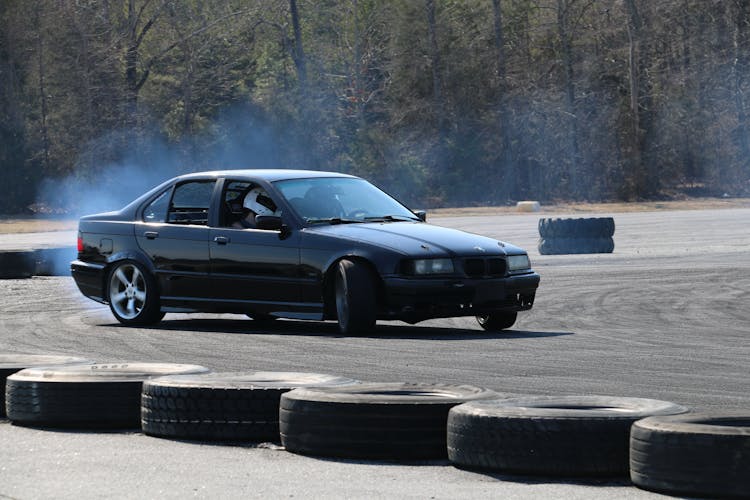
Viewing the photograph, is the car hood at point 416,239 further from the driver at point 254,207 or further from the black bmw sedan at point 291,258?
the driver at point 254,207

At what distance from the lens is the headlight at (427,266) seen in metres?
11.5

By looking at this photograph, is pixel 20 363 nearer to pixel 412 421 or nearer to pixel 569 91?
pixel 412 421

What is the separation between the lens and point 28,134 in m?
71.2

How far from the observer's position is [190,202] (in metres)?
13.3

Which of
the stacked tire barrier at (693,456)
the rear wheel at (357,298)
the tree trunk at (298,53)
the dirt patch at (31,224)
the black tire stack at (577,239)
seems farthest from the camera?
the tree trunk at (298,53)

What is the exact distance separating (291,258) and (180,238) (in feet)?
4.52

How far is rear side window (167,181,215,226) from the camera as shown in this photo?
13.2 metres

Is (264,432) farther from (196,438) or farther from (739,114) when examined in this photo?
(739,114)

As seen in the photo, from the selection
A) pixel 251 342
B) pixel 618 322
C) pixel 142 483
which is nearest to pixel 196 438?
pixel 142 483

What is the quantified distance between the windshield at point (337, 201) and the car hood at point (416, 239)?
9.6 inches

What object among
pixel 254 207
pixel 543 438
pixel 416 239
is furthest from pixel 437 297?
pixel 543 438

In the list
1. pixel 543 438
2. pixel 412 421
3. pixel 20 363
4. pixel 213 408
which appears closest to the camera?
pixel 543 438

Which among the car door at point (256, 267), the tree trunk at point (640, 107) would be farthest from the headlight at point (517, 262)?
the tree trunk at point (640, 107)

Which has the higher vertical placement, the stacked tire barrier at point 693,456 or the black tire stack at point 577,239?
the stacked tire barrier at point 693,456
